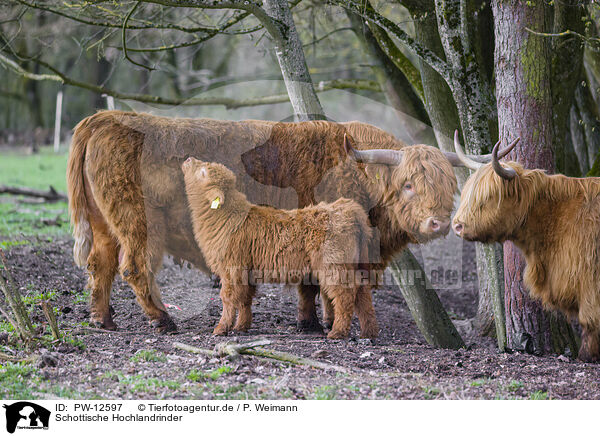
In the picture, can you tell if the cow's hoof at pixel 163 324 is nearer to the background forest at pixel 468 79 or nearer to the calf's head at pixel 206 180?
the calf's head at pixel 206 180

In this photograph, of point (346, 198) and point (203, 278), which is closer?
point (346, 198)

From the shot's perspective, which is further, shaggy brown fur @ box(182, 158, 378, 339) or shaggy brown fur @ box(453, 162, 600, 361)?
shaggy brown fur @ box(182, 158, 378, 339)

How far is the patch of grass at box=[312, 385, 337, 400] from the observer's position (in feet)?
14.4

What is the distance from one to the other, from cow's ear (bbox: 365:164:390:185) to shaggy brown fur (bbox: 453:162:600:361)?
31.8 inches

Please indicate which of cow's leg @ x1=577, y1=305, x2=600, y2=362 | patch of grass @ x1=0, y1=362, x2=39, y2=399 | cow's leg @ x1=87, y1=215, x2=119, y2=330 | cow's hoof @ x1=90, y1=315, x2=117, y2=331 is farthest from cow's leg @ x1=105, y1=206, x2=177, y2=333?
cow's leg @ x1=577, y1=305, x2=600, y2=362

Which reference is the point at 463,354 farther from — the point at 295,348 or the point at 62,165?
the point at 62,165

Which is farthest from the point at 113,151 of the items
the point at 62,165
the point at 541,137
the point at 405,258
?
the point at 62,165

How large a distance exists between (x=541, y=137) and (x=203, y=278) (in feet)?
16.0

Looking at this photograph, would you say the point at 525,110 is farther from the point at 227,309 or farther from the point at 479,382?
the point at 227,309

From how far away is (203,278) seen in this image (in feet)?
30.5

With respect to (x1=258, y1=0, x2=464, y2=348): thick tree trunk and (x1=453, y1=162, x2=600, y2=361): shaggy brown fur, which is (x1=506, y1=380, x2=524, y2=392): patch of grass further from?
(x1=258, y1=0, x2=464, y2=348): thick tree trunk

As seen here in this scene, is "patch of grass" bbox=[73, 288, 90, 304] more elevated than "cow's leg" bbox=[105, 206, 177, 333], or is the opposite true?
"cow's leg" bbox=[105, 206, 177, 333]

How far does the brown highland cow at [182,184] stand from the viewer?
236 inches
